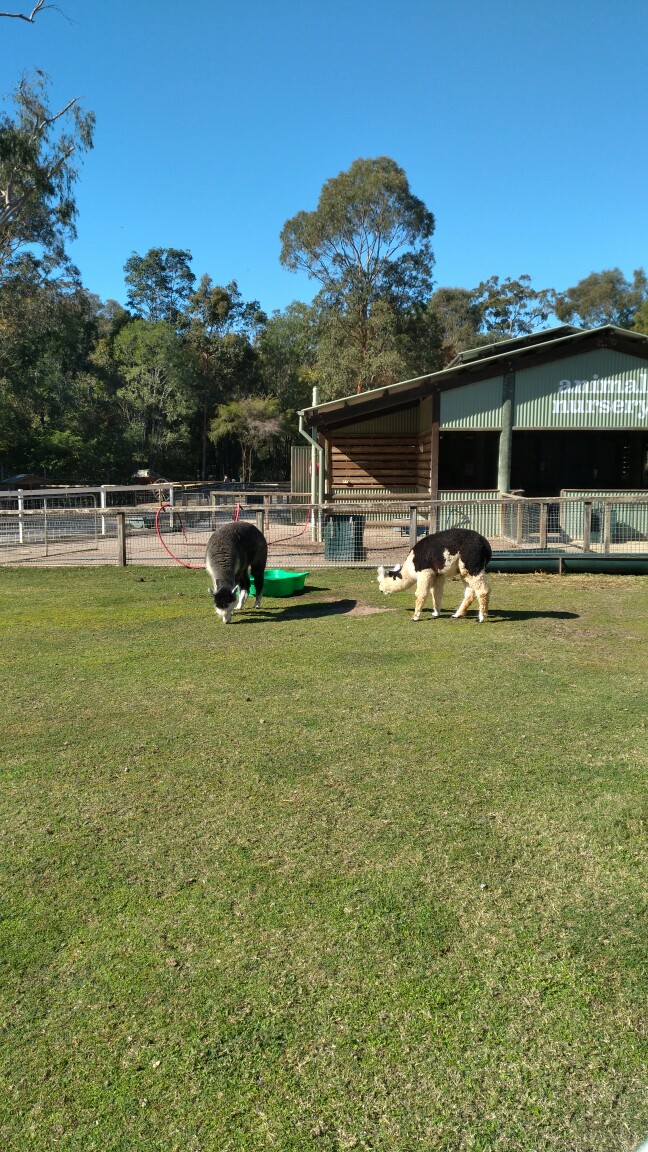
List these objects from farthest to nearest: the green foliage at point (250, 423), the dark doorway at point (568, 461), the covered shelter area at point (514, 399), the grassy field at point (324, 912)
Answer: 1. the green foliage at point (250, 423)
2. the dark doorway at point (568, 461)
3. the covered shelter area at point (514, 399)
4. the grassy field at point (324, 912)

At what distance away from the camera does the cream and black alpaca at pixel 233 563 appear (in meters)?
9.22

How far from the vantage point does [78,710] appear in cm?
604

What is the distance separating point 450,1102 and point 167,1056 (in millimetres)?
944

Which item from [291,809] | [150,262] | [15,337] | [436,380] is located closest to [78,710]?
[291,809]

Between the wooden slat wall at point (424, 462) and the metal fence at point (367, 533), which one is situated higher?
the wooden slat wall at point (424, 462)

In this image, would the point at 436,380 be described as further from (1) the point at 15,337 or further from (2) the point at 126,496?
(1) the point at 15,337

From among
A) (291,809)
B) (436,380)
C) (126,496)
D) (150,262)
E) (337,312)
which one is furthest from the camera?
(150,262)

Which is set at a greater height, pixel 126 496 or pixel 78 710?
pixel 126 496

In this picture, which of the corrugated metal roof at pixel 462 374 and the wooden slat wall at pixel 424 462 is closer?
the corrugated metal roof at pixel 462 374

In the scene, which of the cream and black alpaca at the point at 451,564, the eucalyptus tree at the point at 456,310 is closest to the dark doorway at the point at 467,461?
the cream and black alpaca at the point at 451,564

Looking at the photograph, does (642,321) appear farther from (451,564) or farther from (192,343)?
(451,564)

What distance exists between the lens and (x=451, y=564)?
927cm

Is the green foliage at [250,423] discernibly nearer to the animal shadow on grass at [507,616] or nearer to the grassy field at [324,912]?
the animal shadow on grass at [507,616]

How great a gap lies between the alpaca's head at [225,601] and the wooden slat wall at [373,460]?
11571 mm
